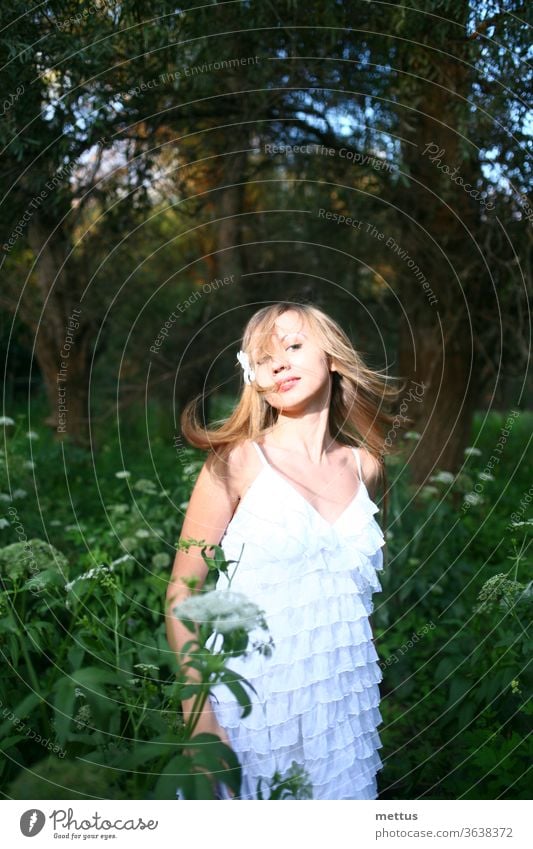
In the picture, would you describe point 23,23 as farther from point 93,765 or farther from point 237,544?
point 93,765

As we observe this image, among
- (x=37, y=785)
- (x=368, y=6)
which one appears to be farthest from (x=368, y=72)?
(x=37, y=785)

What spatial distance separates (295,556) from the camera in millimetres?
2205

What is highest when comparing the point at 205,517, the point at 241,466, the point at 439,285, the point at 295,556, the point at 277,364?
the point at 439,285

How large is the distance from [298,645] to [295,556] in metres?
0.23

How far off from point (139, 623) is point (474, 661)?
1250mm

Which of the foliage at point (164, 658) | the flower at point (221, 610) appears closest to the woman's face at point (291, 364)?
the foliage at point (164, 658)

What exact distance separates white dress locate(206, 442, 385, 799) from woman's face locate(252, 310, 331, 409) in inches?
7.9

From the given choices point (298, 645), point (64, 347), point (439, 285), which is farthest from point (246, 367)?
point (64, 347)

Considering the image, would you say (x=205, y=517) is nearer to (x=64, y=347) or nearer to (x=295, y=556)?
(x=295, y=556)

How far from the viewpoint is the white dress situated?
2.19m

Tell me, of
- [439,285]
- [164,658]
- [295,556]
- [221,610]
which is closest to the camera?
[221,610]

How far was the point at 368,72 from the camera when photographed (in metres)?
3.75

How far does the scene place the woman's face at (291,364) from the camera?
2.36m

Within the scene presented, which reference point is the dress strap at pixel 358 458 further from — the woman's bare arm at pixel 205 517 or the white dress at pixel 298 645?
the woman's bare arm at pixel 205 517
